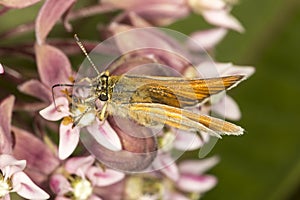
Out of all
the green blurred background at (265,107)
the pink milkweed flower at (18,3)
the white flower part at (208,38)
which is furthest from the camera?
the green blurred background at (265,107)

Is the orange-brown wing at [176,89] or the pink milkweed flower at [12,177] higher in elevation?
the orange-brown wing at [176,89]

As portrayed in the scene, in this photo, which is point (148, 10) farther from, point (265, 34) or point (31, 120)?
point (265, 34)

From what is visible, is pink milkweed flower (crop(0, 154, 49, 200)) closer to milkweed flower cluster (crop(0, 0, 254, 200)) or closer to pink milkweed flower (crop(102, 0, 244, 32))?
milkweed flower cluster (crop(0, 0, 254, 200))

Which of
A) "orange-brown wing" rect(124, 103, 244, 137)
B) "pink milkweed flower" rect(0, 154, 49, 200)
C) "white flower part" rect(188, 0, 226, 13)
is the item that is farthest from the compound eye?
"white flower part" rect(188, 0, 226, 13)

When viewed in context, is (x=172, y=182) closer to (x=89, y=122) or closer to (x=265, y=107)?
(x=89, y=122)

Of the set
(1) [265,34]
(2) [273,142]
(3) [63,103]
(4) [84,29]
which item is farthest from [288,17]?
(3) [63,103]

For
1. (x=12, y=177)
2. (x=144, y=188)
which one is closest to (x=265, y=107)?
(x=144, y=188)

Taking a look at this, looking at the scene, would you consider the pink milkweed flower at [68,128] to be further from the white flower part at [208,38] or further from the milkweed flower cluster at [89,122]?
the white flower part at [208,38]

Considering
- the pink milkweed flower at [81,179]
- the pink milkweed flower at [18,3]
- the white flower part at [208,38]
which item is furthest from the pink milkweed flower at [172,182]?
the pink milkweed flower at [18,3]
